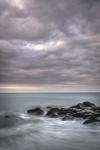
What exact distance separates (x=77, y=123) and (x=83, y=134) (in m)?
4.63

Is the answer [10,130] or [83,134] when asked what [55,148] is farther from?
[10,130]

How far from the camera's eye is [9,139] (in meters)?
21.5

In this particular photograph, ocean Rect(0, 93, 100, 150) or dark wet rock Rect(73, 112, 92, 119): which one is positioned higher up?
dark wet rock Rect(73, 112, 92, 119)

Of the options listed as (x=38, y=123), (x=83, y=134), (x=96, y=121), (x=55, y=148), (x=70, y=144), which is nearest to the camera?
(x=55, y=148)

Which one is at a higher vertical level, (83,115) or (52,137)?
(83,115)

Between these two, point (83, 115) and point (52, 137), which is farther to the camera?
point (83, 115)

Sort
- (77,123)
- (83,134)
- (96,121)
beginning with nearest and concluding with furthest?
1. (83,134)
2. (96,121)
3. (77,123)

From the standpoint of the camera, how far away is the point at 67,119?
31141 millimetres

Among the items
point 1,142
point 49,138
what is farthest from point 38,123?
point 1,142

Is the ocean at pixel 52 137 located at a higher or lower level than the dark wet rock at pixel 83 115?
lower

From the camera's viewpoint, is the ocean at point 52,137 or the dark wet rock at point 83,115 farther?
the dark wet rock at point 83,115

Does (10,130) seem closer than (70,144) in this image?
No

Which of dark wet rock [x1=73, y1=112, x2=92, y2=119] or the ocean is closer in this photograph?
the ocean

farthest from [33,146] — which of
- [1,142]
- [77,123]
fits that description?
[77,123]
